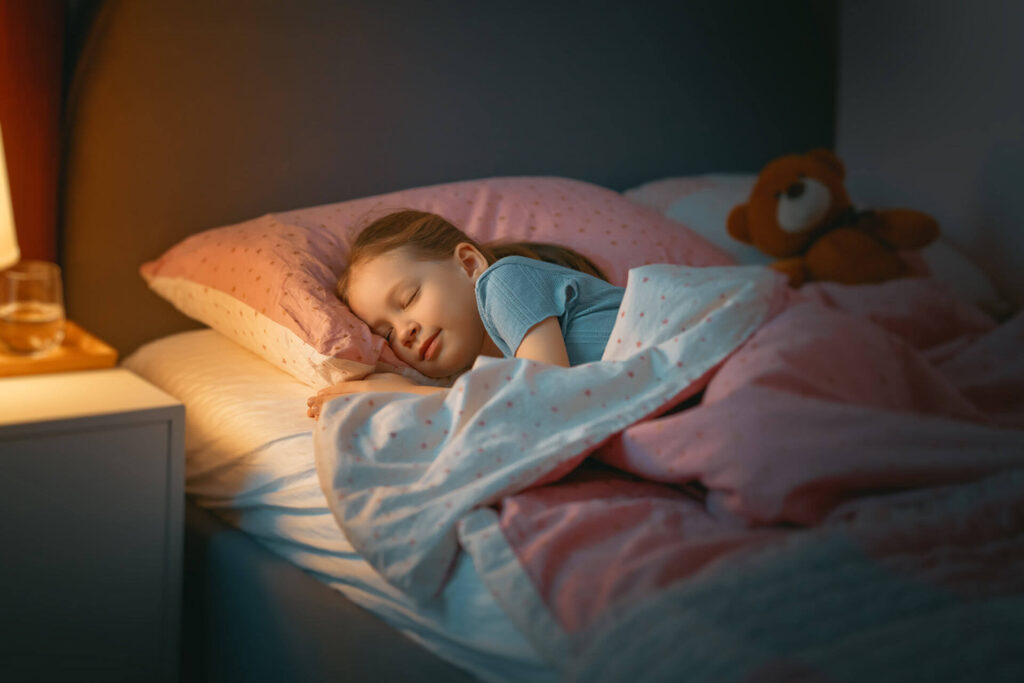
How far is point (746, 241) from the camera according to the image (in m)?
1.60

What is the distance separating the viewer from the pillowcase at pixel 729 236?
5.12ft

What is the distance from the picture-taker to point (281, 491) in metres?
0.91

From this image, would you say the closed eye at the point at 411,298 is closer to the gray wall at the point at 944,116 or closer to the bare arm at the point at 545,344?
the bare arm at the point at 545,344

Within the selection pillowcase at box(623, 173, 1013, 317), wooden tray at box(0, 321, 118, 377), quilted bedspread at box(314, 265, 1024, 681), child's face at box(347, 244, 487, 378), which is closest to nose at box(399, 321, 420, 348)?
child's face at box(347, 244, 487, 378)

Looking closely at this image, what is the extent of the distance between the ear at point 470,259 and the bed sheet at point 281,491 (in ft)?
0.90

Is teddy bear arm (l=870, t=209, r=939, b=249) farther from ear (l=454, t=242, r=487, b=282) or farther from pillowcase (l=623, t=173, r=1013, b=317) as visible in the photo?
ear (l=454, t=242, r=487, b=282)

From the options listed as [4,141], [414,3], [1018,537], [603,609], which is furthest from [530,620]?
[414,3]

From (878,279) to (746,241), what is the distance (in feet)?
0.82

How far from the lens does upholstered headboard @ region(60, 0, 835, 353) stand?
1.32 meters

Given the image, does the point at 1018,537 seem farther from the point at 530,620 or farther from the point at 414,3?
the point at 414,3

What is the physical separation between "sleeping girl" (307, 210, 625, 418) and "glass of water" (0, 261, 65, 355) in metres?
0.37

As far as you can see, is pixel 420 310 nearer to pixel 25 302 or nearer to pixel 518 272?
pixel 518 272

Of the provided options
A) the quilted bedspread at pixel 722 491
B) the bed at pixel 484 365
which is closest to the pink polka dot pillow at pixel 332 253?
the bed at pixel 484 365

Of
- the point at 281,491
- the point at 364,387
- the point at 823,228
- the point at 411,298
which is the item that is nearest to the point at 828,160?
the point at 823,228
